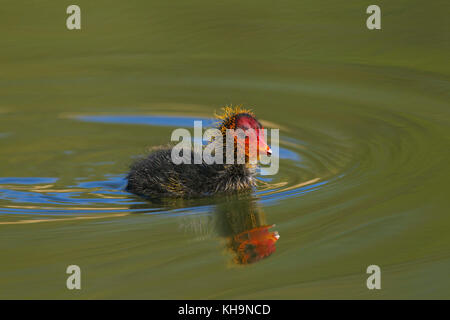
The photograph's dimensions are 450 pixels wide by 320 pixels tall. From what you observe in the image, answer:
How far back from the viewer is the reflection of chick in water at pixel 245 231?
5.84m

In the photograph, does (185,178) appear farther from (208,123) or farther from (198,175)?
(208,123)

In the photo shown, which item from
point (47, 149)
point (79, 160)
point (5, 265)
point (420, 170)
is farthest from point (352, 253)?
point (47, 149)

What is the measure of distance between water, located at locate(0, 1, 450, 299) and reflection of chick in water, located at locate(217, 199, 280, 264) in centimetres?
3

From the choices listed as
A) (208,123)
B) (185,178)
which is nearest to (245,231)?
(185,178)

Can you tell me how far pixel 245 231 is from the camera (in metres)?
6.40

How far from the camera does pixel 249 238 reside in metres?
6.23

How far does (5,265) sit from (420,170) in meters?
4.36

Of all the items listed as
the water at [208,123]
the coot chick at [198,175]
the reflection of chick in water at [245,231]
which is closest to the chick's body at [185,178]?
the coot chick at [198,175]

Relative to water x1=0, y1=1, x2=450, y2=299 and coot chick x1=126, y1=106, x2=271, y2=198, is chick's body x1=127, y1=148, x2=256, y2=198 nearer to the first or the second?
coot chick x1=126, y1=106, x2=271, y2=198

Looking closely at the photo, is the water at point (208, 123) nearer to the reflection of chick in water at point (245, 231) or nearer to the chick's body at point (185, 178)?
the reflection of chick in water at point (245, 231)

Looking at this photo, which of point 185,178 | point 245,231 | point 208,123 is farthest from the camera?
point 208,123

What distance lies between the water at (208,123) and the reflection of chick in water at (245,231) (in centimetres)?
3

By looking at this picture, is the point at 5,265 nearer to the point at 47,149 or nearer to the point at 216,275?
the point at 216,275

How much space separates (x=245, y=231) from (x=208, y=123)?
11.1ft
